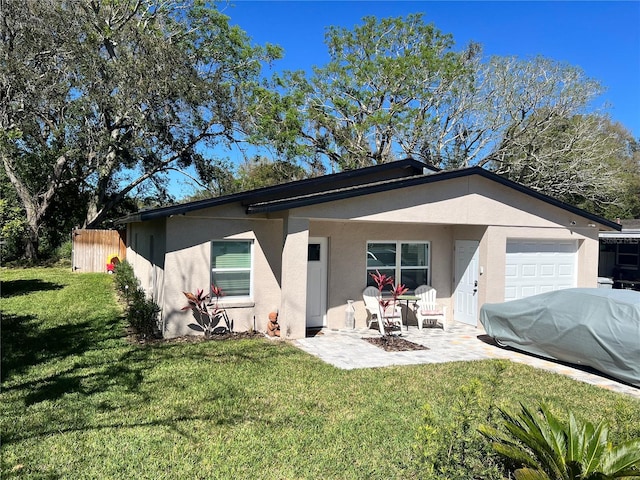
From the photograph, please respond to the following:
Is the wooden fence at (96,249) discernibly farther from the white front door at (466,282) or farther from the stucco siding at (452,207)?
the white front door at (466,282)

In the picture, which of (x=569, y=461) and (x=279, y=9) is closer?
(x=569, y=461)

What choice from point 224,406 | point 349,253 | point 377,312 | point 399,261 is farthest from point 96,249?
point 224,406

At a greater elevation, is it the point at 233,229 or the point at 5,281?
the point at 233,229

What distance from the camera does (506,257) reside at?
11.5 meters

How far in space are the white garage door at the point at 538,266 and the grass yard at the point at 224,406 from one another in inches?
163

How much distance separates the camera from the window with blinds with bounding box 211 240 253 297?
996 cm

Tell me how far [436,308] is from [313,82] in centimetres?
2141

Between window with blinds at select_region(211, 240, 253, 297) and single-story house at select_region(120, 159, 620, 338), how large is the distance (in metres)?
0.02

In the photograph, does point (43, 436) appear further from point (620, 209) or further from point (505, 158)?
point (620, 209)

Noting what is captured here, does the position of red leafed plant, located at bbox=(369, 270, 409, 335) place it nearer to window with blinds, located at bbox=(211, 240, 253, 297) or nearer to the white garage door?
window with blinds, located at bbox=(211, 240, 253, 297)

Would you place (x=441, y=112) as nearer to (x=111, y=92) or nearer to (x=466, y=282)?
(x=466, y=282)

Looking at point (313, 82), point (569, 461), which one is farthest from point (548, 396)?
point (313, 82)

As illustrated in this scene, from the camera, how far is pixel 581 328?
7625 mm

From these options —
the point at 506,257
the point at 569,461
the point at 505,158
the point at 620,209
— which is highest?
the point at 505,158
